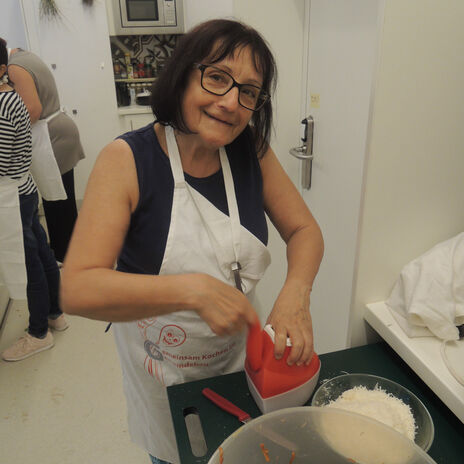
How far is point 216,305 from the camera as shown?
708 millimetres

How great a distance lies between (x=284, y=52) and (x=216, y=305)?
125 centimetres

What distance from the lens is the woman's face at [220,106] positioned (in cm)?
81

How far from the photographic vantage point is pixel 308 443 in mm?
742

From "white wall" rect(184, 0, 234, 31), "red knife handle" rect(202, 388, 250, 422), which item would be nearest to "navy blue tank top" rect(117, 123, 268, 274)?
"red knife handle" rect(202, 388, 250, 422)

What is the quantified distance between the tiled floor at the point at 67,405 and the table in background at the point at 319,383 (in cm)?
92

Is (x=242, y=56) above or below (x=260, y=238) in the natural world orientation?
above

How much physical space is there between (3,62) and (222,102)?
1396 millimetres

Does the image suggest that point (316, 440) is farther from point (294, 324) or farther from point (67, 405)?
point (67, 405)

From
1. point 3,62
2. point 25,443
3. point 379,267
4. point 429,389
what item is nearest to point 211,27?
point 379,267

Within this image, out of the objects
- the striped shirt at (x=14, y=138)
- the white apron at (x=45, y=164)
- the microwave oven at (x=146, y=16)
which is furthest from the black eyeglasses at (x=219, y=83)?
the microwave oven at (x=146, y=16)

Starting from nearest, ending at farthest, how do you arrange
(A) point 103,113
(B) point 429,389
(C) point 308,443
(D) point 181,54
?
(C) point 308,443, (D) point 181,54, (B) point 429,389, (A) point 103,113

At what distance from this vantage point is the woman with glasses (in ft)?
2.39

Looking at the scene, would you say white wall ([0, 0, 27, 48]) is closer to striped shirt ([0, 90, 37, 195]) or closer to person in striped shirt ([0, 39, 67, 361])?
person in striped shirt ([0, 39, 67, 361])

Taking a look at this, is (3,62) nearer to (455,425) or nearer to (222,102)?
(222,102)
